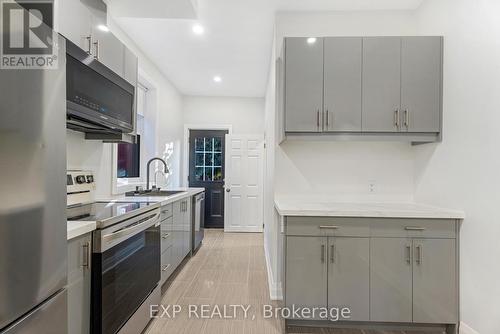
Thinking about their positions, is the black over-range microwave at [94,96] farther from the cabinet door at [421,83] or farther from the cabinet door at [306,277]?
the cabinet door at [421,83]

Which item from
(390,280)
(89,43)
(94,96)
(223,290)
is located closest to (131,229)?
(94,96)

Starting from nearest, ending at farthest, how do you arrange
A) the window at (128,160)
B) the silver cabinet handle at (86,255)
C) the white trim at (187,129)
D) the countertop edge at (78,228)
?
the countertop edge at (78,228) → the silver cabinet handle at (86,255) → the window at (128,160) → the white trim at (187,129)

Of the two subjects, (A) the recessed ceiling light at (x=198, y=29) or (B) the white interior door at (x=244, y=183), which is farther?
(B) the white interior door at (x=244, y=183)

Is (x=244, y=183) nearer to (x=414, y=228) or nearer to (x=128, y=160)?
(x=128, y=160)

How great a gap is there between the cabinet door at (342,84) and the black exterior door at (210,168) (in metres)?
3.63

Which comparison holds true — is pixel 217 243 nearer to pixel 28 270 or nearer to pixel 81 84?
pixel 81 84

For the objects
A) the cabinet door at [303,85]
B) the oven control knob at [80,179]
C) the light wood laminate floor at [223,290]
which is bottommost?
the light wood laminate floor at [223,290]

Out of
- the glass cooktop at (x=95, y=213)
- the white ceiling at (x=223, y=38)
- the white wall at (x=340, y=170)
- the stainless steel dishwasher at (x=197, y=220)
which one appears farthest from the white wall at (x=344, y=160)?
the stainless steel dishwasher at (x=197, y=220)

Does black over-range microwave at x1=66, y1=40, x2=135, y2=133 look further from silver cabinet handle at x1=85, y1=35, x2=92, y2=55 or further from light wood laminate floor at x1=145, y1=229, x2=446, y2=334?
light wood laminate floor at x1=145, y1=229, x2=446, y2=334

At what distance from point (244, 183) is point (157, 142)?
2004 millimetres

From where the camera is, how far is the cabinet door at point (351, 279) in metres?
2.10

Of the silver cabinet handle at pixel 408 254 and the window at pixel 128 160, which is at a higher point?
the window at pixel 128 160

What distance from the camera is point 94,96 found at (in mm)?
1848

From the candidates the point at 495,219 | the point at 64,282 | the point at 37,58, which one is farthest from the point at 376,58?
the point at 64,282
